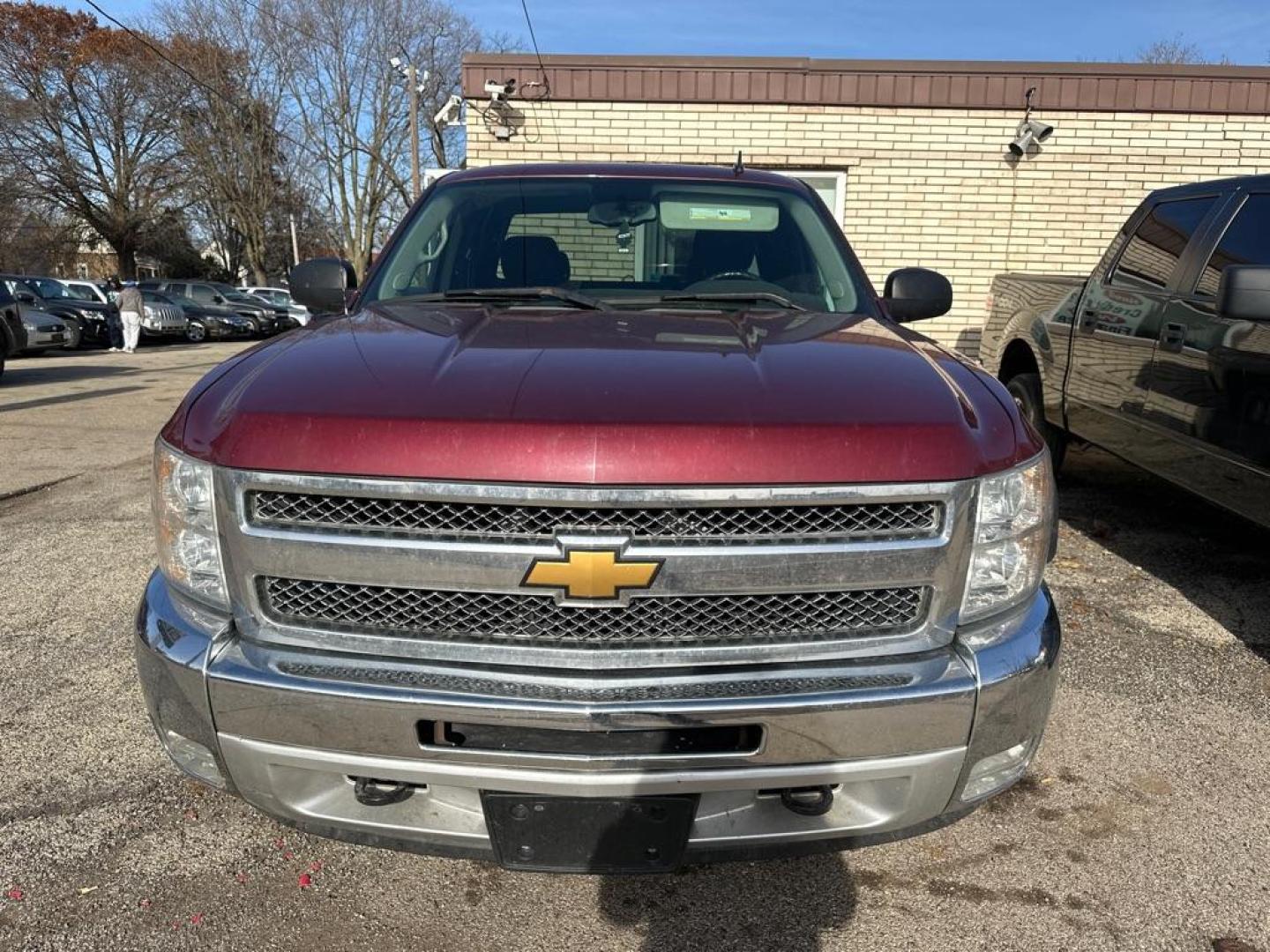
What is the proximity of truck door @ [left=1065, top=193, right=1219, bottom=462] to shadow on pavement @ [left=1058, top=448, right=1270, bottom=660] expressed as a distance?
56cm

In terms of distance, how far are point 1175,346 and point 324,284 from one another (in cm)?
379

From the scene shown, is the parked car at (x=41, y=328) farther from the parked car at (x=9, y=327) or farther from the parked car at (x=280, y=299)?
the parked car at (x=280, y=299)

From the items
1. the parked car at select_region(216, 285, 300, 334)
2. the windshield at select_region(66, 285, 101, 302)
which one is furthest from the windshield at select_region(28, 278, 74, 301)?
the parked car at select_region(216, 285, 300, 334)

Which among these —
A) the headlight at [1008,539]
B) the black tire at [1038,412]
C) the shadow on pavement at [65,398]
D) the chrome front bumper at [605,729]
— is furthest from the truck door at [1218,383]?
the shadow on pavement at [65,398]

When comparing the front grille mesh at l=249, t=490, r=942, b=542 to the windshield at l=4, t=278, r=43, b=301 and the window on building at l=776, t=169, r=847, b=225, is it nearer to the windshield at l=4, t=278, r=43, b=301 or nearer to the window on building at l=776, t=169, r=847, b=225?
the window on building at l=776, t=169, r=847, b=225

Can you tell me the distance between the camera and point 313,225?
48.4 metres

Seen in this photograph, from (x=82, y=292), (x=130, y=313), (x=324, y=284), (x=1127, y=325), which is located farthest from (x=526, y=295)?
(x=82, y=292)

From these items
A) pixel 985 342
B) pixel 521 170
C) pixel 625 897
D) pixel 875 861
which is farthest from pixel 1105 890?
pixel 985 342

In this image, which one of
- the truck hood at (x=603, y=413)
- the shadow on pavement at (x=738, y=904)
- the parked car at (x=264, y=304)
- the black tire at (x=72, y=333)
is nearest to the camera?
the truck hood at (x=603, y=413)

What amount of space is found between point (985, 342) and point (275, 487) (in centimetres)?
612

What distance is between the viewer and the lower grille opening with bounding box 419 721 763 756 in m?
1.71

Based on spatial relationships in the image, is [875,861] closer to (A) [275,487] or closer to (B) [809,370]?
(B) [809,370]

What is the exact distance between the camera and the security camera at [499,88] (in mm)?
9055

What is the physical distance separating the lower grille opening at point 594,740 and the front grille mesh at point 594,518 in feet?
1.21
